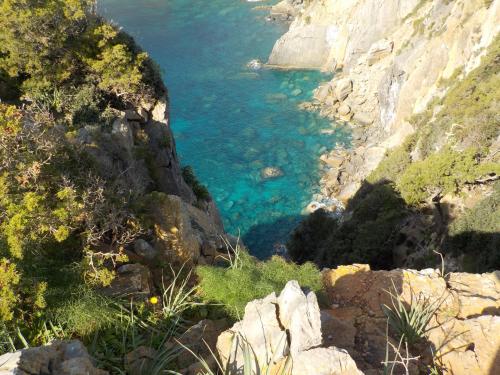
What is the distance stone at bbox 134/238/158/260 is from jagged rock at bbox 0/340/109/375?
161 inches

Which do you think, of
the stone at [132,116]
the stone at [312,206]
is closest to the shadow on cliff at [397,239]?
the stone at [312,206]

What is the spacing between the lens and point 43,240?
7.35 meters

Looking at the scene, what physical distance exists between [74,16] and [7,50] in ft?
8.64

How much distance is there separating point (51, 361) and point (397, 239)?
16175 millimetres

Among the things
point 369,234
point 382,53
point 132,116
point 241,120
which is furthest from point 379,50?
point 132,116

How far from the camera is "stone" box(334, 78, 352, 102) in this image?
45.2 m

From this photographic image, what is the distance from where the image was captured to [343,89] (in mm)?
45344

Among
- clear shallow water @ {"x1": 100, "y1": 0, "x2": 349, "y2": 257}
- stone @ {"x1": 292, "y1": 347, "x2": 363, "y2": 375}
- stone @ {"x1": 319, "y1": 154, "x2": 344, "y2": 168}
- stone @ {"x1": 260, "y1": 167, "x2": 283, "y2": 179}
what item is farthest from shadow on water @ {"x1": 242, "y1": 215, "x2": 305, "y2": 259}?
stone @ {"x1": 292, "y1": 347, "x2": 363, "y2": 375}

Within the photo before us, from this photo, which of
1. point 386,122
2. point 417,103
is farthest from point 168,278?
point 386,122

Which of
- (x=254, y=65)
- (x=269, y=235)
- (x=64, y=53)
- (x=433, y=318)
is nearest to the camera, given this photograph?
(x=433, y=318)

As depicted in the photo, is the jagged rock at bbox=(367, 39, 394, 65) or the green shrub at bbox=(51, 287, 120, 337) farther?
the jagged rock at bbox=(367, 39, 394, 65)

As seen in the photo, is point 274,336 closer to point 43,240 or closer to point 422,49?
point 43,240

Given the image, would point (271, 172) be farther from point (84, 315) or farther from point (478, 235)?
point (84, 315)

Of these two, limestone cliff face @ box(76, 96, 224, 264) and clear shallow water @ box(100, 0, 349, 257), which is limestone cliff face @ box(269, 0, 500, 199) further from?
limestone cliff face @ box(76, 96, 224, 264)
